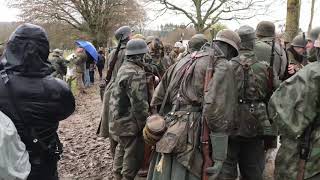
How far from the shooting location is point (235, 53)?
13.6 feet

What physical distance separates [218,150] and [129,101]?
6.60 ft

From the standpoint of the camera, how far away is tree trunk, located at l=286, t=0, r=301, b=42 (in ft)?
27.0

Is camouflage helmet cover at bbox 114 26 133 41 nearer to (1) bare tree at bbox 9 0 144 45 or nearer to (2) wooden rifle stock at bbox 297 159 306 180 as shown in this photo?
(2) wooden rifle stock at bbox 297 159 306 180

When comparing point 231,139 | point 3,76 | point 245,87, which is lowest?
point 231,139

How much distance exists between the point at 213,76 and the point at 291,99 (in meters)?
0.68

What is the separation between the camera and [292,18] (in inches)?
326

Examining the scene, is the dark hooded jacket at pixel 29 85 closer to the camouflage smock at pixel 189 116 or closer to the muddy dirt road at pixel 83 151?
the camouflage smock at pixel 189 116

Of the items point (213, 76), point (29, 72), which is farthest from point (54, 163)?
point (213, 76)

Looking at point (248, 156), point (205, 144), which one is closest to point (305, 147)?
point (205, 144)

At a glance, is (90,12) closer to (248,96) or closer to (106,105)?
(106,105)

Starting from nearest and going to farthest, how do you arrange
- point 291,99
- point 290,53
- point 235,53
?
1. point 291,99
2. point 235,53
3. point 290,53

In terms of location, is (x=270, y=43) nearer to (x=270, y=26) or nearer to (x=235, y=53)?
(x=270, y=26)

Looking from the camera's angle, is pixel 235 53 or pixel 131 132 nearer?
pixel 235 53

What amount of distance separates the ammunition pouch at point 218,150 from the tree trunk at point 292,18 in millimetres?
5126
